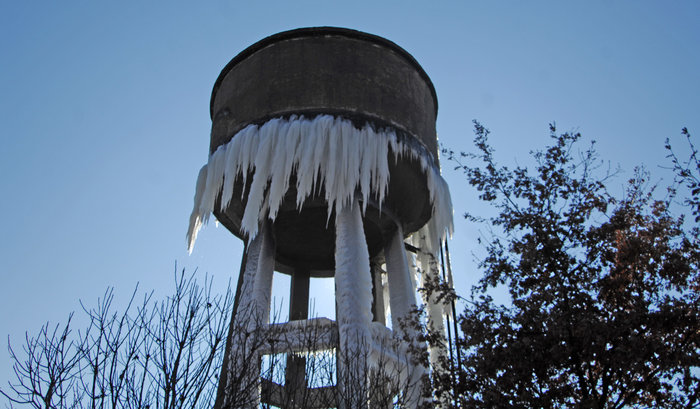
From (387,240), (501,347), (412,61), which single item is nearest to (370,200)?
(387,240)

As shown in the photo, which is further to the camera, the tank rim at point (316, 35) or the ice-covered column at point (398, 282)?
the tank rim at point (316, 35)

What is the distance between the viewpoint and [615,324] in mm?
5645

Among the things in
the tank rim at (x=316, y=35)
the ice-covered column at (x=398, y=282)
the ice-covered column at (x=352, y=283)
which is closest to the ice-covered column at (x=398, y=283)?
the ice-covered column at (x=398, y=282)

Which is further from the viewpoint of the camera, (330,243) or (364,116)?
(330,243)

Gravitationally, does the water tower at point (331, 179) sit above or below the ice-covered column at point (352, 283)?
above

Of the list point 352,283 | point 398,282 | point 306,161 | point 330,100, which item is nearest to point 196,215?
point 306,161

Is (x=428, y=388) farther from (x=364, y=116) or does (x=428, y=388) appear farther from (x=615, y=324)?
(x=364, y=116)

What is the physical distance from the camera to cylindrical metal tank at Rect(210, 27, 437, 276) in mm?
10031

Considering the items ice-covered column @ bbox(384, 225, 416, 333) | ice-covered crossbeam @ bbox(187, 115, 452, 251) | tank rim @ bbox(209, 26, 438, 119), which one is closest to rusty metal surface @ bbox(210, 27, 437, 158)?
tank rim @ bbox(209, 26, 438, 119)

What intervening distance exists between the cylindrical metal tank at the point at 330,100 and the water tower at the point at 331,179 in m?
0.02

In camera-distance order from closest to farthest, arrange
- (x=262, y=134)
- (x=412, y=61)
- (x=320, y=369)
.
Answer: (x=320, y=369)
(x=262, y=134)
(x=412, y=61)

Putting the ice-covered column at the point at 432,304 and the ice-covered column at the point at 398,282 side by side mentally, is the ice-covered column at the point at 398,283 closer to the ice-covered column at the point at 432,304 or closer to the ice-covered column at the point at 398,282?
the ice-covered column at the point at 398,282

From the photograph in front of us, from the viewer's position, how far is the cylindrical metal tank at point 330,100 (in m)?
10.0

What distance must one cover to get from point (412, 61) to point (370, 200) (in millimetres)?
2778
